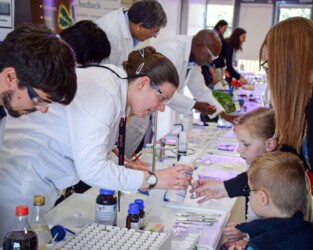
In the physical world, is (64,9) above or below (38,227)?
above

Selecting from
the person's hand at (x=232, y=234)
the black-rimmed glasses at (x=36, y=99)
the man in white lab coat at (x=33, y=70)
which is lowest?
the person's hand at (x=232, y=234)

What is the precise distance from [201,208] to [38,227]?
70 cm

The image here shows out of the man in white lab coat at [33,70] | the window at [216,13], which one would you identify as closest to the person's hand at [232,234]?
the man in white lab coat at [33,70]

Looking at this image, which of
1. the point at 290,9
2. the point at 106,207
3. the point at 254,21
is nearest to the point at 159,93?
the point at 106,207

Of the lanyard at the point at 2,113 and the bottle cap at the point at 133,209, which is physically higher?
the lanyard at the point at 2,113

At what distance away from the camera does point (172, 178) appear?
1.54 metres

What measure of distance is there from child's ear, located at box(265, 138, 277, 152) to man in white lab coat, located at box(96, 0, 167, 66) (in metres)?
1.31

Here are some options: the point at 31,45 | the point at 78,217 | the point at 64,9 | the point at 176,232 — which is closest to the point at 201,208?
the point at 176,232

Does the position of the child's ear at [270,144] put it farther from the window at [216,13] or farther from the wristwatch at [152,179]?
the window at [216,13]

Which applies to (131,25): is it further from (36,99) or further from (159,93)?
(36,99)

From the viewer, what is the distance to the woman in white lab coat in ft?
4.55

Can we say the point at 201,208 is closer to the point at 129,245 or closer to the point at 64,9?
the point at 129,245

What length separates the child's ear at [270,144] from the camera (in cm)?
184

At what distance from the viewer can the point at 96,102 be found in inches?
55.3
